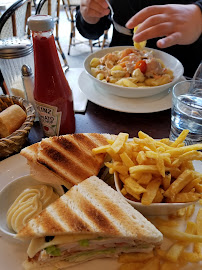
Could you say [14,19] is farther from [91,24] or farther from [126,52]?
[126,52]

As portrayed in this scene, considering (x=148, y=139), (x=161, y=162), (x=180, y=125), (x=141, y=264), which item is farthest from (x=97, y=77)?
(x=141, y=264)

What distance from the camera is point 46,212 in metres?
0.97

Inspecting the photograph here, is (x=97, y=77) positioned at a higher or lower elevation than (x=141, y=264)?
higher

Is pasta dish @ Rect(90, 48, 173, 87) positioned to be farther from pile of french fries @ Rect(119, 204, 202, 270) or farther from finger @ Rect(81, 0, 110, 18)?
pile of french fries @ Rect(119, 204, 202, 270)

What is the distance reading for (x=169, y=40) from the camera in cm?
169

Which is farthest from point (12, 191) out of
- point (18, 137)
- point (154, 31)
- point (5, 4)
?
point (5, 4)

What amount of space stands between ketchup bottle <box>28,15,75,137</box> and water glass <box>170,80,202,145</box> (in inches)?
23.7

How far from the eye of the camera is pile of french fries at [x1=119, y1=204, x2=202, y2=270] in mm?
901

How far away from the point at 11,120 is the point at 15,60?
57cm

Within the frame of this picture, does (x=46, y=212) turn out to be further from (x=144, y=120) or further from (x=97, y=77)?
(x=97, y=77)

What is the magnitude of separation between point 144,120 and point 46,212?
2.88 feet

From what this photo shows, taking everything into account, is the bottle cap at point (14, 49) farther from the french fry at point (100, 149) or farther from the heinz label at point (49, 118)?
the french fry at point (100, 149)

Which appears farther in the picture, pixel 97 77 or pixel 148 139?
pixel 97 77

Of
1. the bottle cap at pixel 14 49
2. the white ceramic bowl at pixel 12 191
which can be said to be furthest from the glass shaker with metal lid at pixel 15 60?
the white ceramic bowl at pixel 12 191
